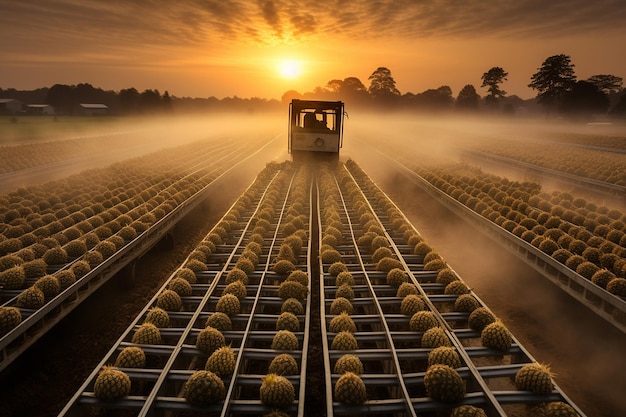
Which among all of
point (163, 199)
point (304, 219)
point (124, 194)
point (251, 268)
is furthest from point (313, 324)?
point (124, 194)

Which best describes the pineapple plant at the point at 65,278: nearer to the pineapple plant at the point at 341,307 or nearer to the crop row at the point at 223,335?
the crop row at the point at 223,335

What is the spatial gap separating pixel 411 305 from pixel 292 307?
2.91 meters

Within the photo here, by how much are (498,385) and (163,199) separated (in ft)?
56.7

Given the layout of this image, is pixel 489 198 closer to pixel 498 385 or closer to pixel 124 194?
pixel 498 385

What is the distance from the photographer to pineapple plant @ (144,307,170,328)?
405 inches

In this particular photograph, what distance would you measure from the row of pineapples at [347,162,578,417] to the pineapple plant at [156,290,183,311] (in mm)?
5549

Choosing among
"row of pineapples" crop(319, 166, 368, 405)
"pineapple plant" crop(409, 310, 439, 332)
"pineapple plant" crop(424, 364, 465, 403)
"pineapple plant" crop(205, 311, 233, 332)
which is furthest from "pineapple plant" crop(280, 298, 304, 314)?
"pineapple plant" crop(424, 364, 465, 403)

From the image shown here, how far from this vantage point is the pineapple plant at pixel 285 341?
935 cm

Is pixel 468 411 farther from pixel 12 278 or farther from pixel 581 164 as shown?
pixel 581 164

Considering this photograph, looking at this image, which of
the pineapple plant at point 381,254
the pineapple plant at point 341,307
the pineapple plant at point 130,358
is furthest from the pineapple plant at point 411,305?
the pineapple plant at point 130,358

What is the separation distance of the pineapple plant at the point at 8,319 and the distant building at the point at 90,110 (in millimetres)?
124600

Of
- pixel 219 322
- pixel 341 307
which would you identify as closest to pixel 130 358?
pixel 219 322

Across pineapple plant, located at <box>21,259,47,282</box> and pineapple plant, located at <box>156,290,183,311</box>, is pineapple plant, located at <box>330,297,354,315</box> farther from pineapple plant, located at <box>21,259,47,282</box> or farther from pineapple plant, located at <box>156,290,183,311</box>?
pineapple plant, located at <box>21,259,47,282</box>

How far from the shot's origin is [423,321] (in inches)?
406
